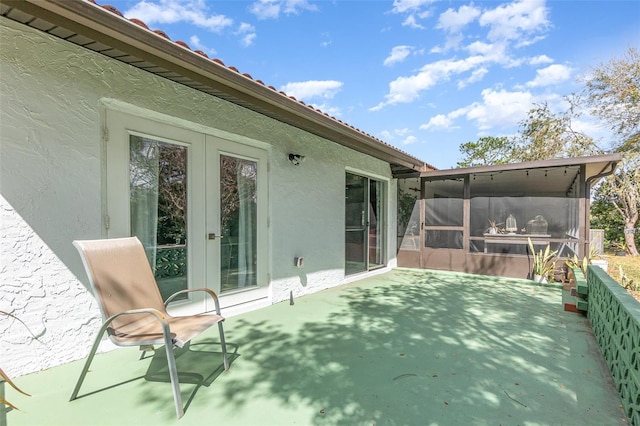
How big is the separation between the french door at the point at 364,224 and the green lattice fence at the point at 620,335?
4087 millimetres

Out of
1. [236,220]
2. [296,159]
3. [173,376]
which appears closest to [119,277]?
[173,376]

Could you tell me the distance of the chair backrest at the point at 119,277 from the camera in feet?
7.25

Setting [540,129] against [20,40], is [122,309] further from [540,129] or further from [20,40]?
[540,129]

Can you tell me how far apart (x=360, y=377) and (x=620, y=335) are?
2.04 m

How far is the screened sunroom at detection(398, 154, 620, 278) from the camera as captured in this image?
6.47 m

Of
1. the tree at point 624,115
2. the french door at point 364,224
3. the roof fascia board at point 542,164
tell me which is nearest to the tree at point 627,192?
the tree at point 624,115

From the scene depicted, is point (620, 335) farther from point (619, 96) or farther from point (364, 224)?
point (619, 96)

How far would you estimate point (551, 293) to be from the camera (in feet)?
18.0

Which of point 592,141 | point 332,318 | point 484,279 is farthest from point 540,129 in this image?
point 332,318

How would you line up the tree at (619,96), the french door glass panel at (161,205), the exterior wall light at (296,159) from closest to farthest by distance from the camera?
the french door glass panel at (161,205)
the exterior wall light at (296,159)
the tree at (619,96)

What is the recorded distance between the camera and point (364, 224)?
23.2ft

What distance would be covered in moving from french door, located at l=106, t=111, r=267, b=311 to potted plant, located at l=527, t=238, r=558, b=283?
574cm

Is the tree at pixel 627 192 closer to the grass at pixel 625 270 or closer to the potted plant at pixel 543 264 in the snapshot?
the grass at pixel 625 270

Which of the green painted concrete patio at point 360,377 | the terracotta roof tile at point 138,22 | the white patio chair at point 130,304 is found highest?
the terracotta roof tile at point 138,22
